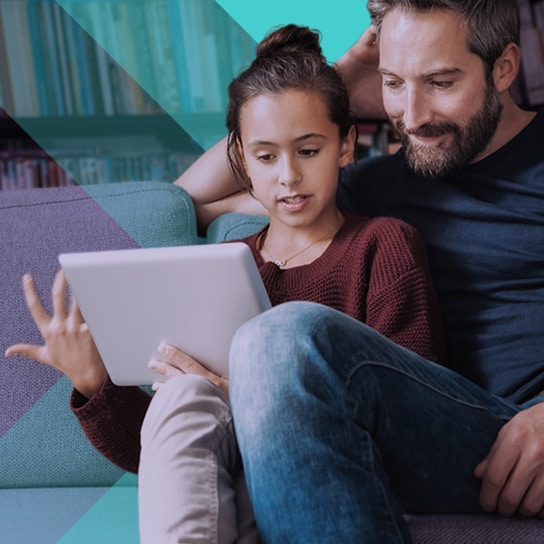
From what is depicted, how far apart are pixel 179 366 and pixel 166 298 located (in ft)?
0.32

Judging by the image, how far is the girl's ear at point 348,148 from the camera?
142 centimetres

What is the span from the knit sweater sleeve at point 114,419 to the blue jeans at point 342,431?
340mm

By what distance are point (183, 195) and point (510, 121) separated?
582mm

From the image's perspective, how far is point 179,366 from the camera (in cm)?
112

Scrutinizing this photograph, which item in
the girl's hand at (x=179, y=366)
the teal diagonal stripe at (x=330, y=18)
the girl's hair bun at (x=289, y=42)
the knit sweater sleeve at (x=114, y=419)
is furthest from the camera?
the teal diagonal stripe at (x=330, y=18)

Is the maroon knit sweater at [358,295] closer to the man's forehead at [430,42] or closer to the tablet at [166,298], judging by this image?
the tablet at [166,298]

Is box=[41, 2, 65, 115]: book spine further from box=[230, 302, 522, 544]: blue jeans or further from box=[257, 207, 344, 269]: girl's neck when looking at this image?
box=[230, 302, 522, 544]: blue jeans

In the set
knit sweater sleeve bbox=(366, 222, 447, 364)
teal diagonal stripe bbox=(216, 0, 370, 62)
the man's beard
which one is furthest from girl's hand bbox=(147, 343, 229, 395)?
teal diagonal stripe bbox=(216, 0, 370, 62)

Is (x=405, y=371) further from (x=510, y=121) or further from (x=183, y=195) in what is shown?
(x=183, y=195)

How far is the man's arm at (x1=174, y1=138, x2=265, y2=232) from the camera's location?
64.0 inches

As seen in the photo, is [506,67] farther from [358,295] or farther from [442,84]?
[358,295]

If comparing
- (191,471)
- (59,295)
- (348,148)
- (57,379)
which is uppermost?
(348,148)

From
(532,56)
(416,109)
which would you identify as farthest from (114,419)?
(532,56)

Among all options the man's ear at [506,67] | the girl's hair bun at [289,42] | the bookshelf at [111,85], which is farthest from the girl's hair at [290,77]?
the bookshelf at [111,85]
